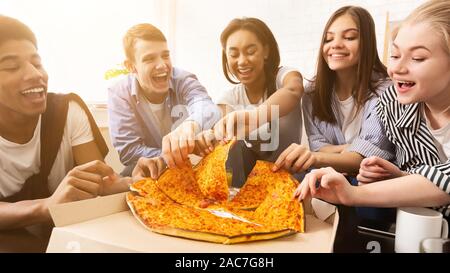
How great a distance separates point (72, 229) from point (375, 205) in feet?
2.17

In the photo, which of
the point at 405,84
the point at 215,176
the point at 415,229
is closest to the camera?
the point at 415,229

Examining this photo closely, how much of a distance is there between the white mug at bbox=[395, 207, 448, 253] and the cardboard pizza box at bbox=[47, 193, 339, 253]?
0.13 metres

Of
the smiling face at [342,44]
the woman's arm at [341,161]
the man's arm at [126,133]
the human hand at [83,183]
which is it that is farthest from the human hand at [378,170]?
the human hand at [83,183]

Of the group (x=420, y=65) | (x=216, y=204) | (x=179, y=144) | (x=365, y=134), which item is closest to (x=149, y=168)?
(x=179, y=144)

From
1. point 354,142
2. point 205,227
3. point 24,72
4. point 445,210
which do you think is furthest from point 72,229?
point 445,210

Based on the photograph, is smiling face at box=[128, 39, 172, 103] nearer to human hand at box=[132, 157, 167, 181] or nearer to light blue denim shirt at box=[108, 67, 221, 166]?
light blue denim shirt at box=[108, 67, 221, 166]

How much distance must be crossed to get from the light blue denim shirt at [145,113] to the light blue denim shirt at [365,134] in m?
0.28

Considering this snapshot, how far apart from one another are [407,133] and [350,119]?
13 cm

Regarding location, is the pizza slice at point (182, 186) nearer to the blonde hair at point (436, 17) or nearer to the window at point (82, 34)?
the window at point (82, 34)

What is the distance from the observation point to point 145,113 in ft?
3.25

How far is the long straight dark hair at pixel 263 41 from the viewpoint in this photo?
919 mm

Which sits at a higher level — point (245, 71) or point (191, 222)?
point (245, 71)

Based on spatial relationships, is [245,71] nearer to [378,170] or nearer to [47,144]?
[378,170]

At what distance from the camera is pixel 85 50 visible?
3.01ft
